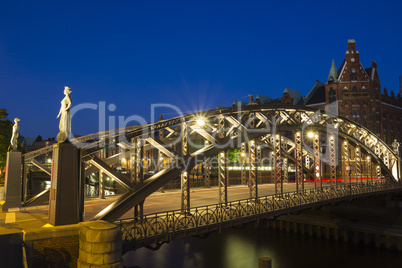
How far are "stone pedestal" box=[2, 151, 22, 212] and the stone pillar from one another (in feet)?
35.3

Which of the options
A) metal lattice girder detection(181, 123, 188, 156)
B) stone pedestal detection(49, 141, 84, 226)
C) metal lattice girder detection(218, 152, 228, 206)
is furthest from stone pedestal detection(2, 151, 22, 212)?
metal lattice girder detection(218, 152, 228, 206)

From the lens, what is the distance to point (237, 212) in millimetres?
18156

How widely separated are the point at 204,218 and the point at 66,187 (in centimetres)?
644

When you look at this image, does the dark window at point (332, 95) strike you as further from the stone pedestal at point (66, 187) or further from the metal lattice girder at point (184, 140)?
the stone pedestal at point (66, 187)

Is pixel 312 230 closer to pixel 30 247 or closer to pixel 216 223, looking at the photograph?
pixel 216 223

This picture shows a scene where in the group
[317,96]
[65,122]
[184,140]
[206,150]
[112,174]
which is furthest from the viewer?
[317,96]

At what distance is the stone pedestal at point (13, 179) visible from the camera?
19.2 metres

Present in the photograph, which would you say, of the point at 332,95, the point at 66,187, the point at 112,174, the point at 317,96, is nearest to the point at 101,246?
the point at 66,187

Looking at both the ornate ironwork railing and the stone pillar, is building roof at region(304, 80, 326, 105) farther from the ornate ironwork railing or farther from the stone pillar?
the stone pillar

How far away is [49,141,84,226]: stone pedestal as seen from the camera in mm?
11641

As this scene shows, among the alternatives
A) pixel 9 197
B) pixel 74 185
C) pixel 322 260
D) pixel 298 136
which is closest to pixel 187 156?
pixel 74 185

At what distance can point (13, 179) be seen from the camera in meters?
20.0

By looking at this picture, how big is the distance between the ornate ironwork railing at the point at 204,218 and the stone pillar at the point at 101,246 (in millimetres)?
1472

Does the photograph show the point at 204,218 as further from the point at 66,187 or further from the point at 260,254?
the point at 260,254
